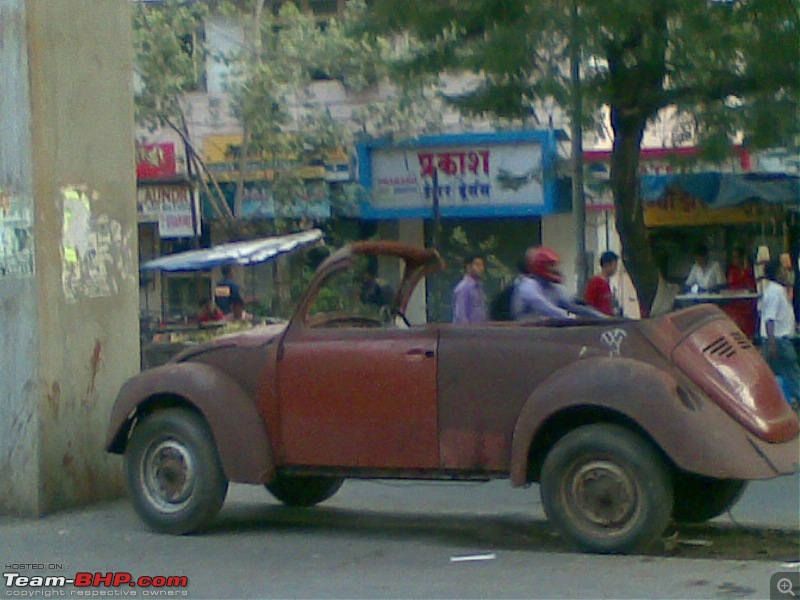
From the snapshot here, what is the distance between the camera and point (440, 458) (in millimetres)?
7734

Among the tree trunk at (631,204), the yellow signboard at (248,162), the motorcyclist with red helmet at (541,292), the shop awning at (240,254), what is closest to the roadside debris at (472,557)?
the motorcyclist with red helmet at (541,292)

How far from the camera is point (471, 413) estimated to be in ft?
25.2

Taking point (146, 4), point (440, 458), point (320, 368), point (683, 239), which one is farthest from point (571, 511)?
point (146, 4)

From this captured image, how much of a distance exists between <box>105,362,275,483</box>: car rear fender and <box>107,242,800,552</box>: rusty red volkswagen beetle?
0.5 inches

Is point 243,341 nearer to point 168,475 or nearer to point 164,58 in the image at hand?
point 168,475

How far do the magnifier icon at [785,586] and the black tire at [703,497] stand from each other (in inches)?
53.7

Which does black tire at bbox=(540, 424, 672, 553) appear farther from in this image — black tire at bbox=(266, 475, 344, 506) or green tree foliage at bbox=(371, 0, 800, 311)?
green tree foliage at bbox=(371, 0, 800, 311)

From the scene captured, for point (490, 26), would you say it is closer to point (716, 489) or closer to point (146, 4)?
point (716, 489)

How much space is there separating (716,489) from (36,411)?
4.81 m

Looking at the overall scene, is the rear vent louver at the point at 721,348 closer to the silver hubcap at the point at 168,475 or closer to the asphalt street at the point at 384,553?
the asphalt street at the point at 384,553

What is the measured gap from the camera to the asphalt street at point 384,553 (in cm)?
671

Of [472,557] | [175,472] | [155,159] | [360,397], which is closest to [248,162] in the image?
[155,159]

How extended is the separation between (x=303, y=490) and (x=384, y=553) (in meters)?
1.81

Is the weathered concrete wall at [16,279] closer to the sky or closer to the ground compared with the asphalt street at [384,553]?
closer to the sky
